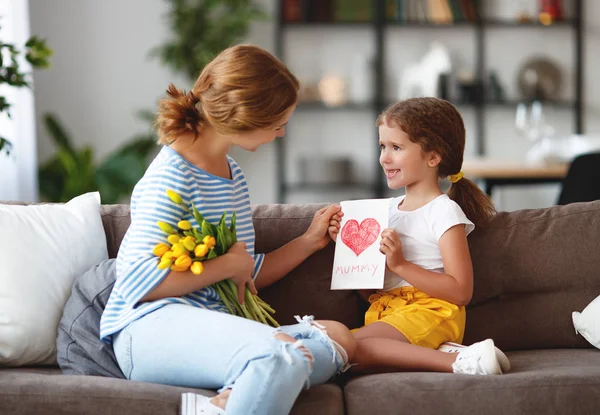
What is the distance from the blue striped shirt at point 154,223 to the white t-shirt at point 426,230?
18.6 inches

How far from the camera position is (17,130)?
13.8ft

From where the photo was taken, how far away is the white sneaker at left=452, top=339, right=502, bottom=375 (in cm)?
175

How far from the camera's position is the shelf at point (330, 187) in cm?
582

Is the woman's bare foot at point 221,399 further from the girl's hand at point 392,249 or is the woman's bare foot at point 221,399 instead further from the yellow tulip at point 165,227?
the girl's hand at point 392,249

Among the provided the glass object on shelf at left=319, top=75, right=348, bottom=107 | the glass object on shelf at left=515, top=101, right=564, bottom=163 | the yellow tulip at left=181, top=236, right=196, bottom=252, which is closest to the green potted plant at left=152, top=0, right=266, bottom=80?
the glass object on shelf at left=319, top=75, right=348, bottom=107

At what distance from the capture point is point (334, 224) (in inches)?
82.4

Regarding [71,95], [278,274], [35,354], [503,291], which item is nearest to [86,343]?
[35,354]

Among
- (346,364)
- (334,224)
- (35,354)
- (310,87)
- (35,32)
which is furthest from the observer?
(310,87)

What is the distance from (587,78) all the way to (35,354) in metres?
5.13

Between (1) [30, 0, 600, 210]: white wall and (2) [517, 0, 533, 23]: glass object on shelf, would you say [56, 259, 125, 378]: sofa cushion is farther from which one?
(2) [517, 0, 533, 23]: glass object on shelf

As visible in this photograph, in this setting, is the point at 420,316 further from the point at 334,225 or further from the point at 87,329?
the point at 87,329

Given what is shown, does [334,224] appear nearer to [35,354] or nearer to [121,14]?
[35,354]

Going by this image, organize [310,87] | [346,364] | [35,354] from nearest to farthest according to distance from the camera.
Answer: [346,364]
[35,354]
[310,87]

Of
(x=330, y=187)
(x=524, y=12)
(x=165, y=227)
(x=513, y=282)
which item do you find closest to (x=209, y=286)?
(x=165, y=227)
